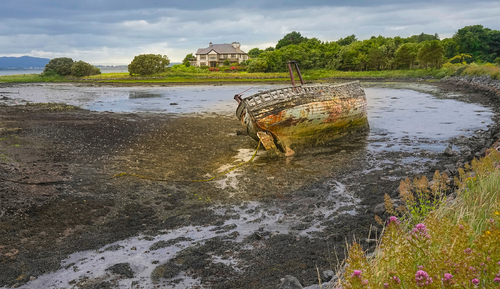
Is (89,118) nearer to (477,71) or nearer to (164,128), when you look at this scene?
(164,128)

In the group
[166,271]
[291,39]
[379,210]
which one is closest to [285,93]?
[379,210]

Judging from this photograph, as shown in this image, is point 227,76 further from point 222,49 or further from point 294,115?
point 294,115

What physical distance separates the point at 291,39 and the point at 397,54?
67.0m

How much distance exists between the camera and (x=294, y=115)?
1648 cm

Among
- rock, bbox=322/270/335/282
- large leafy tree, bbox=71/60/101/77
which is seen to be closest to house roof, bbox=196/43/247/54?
large leafy tree, bbox=71/60/101/77

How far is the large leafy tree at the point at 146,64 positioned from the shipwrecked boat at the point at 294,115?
3242 inches

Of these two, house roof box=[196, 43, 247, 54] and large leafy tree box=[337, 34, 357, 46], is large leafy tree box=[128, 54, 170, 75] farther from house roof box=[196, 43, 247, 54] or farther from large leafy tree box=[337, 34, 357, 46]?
large leafy tree box=[337, 34, 357, 46]

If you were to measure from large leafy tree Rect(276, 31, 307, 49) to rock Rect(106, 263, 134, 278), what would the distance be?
147740 millimetres

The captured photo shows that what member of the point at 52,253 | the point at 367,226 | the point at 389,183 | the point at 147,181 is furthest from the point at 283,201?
the point at 52,253

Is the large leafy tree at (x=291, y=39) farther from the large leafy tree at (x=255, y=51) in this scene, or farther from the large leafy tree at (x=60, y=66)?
the large leafy tree at (x=60, y=66)

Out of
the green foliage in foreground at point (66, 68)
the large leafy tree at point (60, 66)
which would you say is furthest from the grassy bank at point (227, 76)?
the large leafy tree at point (60, 66)

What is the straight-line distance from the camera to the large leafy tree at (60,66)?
3873 inches

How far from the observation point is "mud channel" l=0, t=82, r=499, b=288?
6875 millimetres

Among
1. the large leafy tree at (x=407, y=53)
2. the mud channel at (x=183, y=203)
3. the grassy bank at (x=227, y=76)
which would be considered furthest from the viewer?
the large leafy tree at (x=407, y=53)
